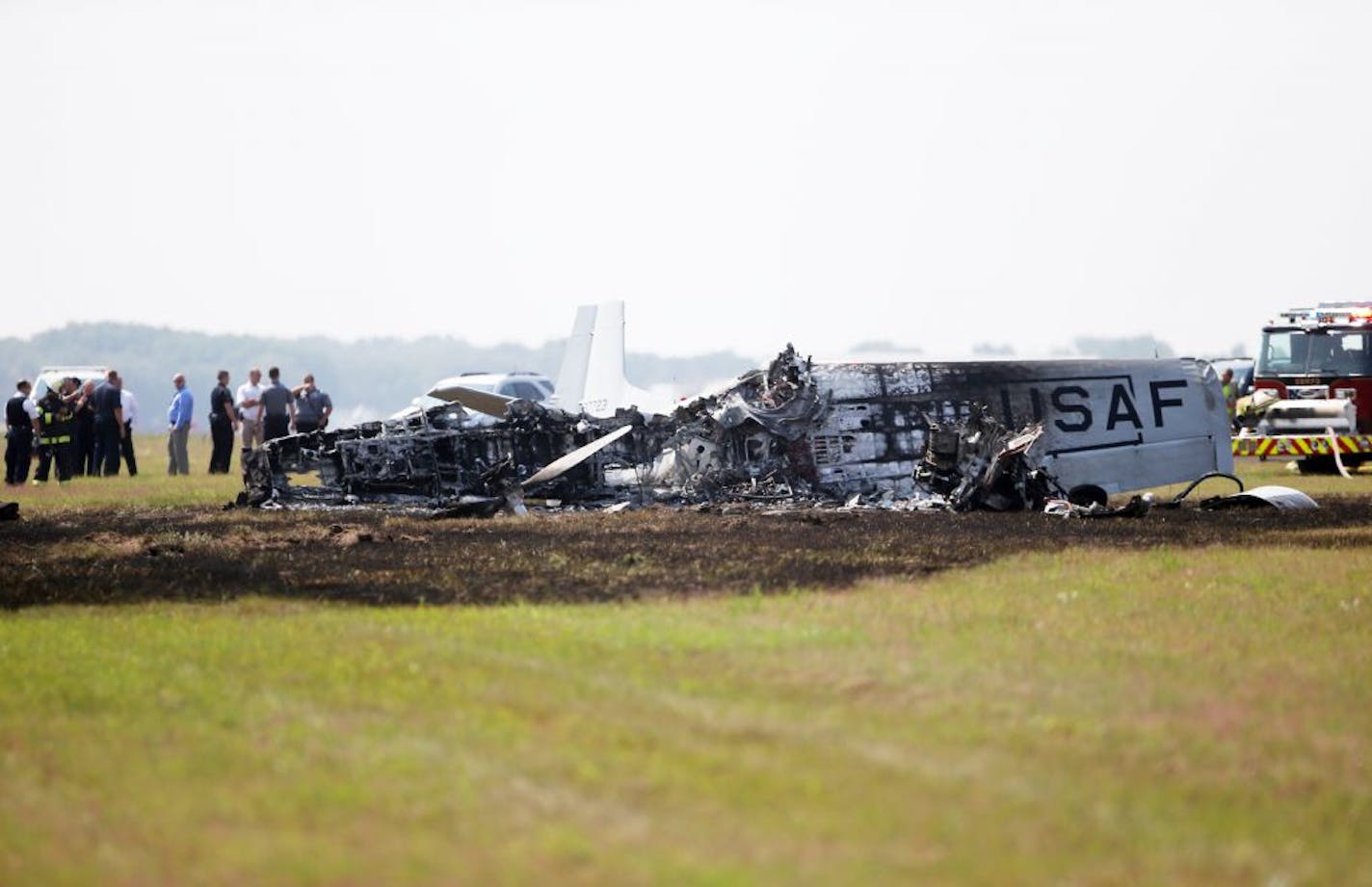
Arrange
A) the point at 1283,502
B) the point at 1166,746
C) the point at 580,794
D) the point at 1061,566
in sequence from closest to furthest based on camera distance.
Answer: the point at 580,794, the point at 1166,746, the point at 1061,566, the point at 1283,502

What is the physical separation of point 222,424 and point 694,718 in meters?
29.7

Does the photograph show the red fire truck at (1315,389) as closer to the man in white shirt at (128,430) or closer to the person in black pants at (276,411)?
the person in black pants at (276,411)

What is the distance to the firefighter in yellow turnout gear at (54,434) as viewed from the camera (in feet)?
117

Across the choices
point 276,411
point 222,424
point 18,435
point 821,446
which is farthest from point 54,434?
A: point 821,446

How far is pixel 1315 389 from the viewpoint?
33.7 m

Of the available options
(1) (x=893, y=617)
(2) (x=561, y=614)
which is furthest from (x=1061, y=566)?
(2) (x=561, y=614)

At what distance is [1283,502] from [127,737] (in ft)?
56.2

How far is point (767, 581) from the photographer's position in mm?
15836

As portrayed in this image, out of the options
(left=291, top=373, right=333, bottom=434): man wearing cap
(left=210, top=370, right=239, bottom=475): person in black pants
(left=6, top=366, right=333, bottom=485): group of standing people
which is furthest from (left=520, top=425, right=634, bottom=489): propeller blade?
(left=210, top=370, right=239, bottom=475): person in black pants

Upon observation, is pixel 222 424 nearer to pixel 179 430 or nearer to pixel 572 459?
pixel 179 430

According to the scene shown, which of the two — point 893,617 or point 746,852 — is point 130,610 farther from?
point 746,852

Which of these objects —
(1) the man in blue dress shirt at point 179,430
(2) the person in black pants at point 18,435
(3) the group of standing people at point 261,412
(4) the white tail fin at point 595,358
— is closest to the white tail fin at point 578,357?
(4) the white tail fin at point 595,358

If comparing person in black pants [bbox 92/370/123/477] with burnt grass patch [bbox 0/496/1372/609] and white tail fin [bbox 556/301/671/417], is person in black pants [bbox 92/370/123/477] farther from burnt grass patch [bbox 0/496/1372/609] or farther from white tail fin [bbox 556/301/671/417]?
burnt grass patch [bbox 0/496/1372/609]

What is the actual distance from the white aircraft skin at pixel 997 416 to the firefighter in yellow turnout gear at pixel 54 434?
13.8 meters
